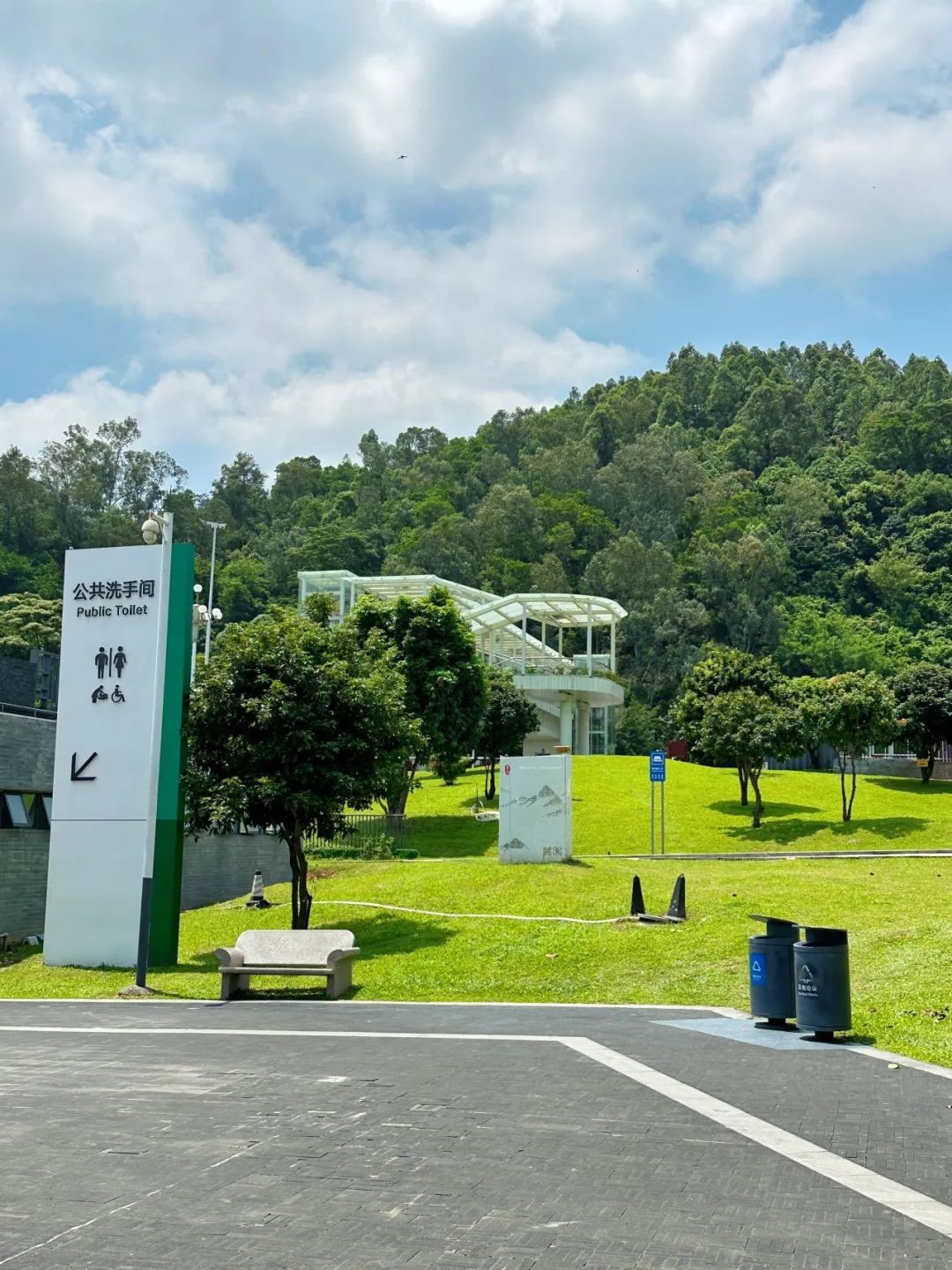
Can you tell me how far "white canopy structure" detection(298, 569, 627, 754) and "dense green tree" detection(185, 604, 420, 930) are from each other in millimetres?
39190

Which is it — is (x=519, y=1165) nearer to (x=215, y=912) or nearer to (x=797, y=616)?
(x=215, y=912)

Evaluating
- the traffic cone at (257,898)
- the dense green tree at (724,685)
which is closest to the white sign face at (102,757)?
the traffic cone at (257,898)

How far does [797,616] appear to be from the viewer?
9612cm

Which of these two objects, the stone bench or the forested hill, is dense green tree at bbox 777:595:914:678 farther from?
the stone bench

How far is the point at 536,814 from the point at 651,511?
91999 millimetres

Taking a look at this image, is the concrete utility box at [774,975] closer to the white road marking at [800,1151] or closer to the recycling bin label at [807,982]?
the recycling bin label at [807,982]

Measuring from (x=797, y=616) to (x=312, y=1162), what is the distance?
93.3m

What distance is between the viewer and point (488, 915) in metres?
21.2

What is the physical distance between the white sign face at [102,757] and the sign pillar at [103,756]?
1 centimetres

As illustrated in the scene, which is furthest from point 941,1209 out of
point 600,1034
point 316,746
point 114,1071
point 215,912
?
point 215,912

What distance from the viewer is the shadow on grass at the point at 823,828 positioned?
1576 inches

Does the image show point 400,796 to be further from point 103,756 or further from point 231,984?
point 231,984

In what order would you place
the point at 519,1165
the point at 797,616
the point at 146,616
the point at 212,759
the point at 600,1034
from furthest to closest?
the point at 797,616 < the point at 212,759 < the point at 146,616 < the point at 600,1034 < the point at 519,1165

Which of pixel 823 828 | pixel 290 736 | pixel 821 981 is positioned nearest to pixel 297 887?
pixel 290 736
